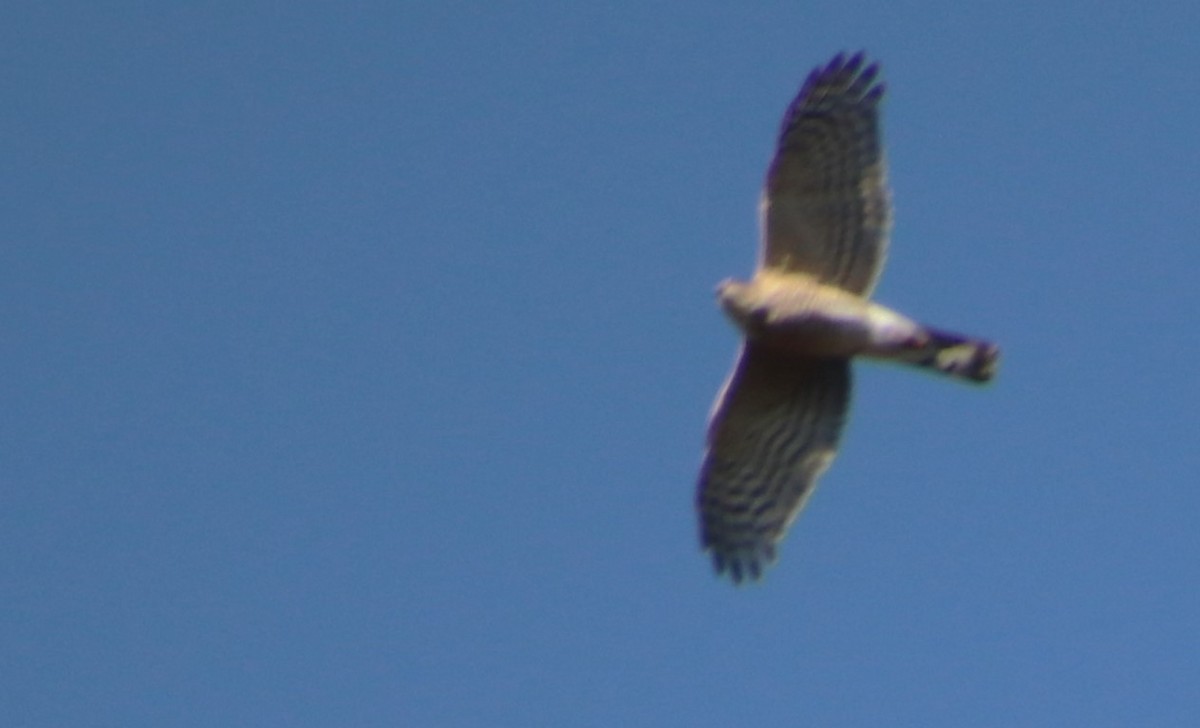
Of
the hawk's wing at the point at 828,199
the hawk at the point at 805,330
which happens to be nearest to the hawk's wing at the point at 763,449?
the hawk at the point at 805,330

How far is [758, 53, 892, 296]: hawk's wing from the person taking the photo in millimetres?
13703

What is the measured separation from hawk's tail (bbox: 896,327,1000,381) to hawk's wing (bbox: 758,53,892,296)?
22.1 inches

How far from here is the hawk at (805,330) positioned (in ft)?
44.4

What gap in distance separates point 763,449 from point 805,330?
41.7 inches

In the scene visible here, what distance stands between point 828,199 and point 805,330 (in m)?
0.94

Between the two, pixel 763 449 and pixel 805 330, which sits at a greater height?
pixel 805 330

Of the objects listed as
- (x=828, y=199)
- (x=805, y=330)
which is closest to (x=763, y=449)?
(x=805, y=330)

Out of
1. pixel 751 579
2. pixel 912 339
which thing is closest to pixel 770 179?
pixel 912 339

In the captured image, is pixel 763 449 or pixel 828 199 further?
pixel 763 449

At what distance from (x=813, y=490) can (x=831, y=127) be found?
8.53ft

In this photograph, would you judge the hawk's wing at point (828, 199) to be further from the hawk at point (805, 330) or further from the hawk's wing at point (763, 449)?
the hawk's wing at point (763, 449)

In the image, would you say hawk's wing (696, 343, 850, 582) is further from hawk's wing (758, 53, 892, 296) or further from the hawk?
hawk's wing (758, 53, 892, 296)

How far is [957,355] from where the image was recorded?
13.5 m

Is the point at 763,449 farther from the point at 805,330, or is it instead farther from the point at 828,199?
the point at 828,199
